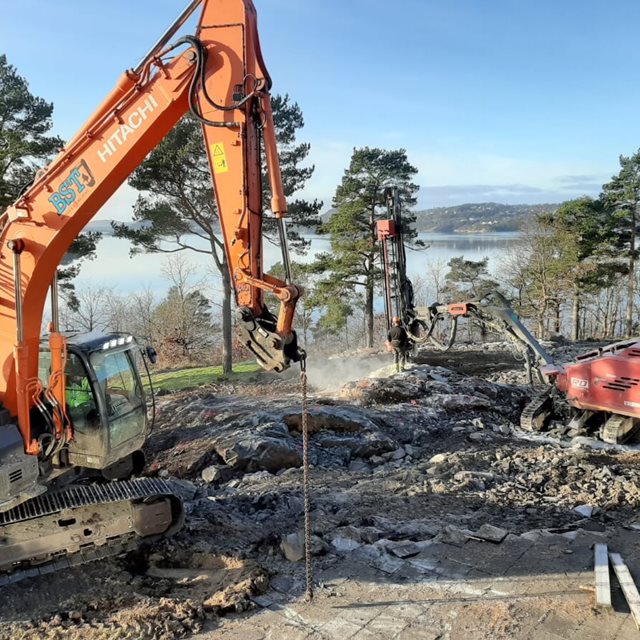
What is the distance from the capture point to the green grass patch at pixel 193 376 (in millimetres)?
19659

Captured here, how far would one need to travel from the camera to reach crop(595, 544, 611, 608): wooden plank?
182 inches

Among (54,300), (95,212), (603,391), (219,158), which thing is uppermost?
(219,158)

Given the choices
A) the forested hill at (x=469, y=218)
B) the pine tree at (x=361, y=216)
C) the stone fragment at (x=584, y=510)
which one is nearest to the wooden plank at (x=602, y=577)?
the stone fragment at (x=584, y=510)

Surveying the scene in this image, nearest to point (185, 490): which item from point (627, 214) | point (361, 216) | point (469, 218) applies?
point (361, 216)

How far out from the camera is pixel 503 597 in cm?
484

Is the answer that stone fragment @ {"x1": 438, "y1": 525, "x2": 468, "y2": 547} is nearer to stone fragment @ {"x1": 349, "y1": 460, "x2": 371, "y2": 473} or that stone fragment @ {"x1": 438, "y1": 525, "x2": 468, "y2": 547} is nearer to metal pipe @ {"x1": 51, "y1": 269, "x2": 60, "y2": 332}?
stone fragment @ {"x1": 349, "y1": 460, "x2": 371, "y2": 473}

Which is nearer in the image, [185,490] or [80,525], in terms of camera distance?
[80,525]

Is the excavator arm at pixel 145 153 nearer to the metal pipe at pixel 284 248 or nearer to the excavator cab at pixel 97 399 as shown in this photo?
the metal pipe at pixel 284 248

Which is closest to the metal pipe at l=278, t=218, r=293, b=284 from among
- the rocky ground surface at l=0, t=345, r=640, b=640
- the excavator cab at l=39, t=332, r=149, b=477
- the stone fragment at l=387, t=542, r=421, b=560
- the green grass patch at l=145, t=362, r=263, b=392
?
the excavator cab at l=39, t=332, r=149, b=477

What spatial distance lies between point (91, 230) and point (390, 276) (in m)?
12.0

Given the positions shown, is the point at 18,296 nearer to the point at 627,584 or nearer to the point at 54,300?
the point at 54,300

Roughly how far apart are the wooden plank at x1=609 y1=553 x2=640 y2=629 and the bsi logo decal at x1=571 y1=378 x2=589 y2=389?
5.61 metres

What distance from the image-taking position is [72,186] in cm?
526

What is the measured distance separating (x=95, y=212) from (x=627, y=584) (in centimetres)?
546
